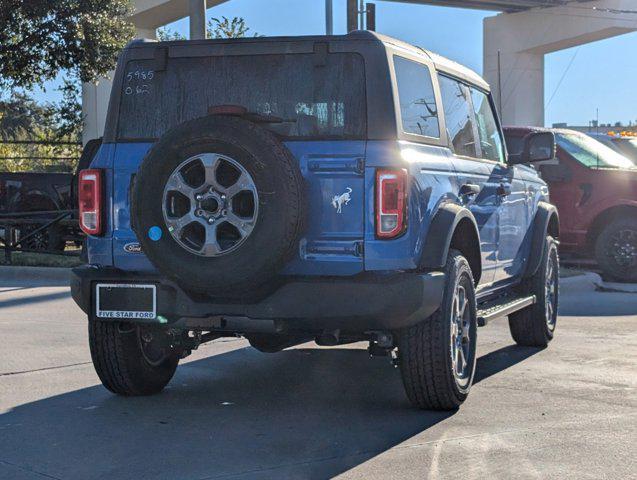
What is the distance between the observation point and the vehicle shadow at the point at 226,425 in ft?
16.3

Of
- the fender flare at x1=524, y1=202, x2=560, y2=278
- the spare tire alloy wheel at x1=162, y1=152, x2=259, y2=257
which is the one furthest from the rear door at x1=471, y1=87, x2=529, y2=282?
the spare tire alloy wheel at x1=162, y1=152, x2=259, y2=257

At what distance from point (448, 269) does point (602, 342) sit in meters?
3.37

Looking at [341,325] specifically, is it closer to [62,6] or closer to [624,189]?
[624,189]

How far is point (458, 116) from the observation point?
7.07 m

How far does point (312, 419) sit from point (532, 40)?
44.5 m

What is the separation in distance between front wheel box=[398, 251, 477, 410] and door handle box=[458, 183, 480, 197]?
49 centimetres

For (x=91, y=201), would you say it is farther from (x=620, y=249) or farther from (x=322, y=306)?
(x=620, y=249)

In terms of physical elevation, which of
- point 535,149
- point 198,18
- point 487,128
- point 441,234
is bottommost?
point 441,234

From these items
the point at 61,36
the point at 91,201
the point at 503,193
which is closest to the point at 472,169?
the point at 503,193

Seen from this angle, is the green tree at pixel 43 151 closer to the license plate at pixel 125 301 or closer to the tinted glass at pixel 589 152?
the tinted glass at pixel 589 152

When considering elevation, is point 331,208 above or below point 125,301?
above

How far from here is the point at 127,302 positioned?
19.2 ft

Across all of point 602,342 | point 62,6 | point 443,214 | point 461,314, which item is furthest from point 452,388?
point 62,6

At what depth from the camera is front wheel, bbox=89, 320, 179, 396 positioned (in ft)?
20.6
